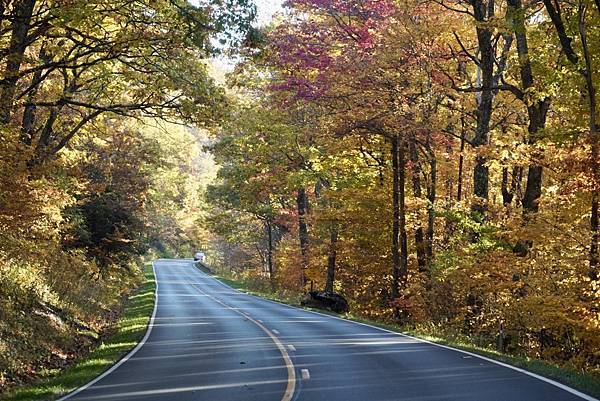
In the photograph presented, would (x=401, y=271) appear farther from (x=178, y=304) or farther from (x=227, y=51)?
(x=227, y=51)

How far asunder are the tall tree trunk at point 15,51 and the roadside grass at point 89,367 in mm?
5569

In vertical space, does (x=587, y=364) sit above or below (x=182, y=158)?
below

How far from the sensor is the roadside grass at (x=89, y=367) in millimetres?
9535

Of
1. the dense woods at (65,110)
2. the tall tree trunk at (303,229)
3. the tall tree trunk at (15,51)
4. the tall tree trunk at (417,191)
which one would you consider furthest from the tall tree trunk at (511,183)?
the tall tree trunk at (15,51)

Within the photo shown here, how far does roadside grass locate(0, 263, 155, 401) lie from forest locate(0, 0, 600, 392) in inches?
23.4

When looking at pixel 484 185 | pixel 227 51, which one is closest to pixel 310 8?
pixel 484 185

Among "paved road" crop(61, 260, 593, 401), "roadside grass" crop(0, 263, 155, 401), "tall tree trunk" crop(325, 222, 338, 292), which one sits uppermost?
"tall tree trunk" crop(325, 222, 338, 292)

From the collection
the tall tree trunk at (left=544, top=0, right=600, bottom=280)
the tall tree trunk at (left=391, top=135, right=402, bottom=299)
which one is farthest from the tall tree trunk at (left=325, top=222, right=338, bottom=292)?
the tall tree trunk at (left=544, top=0, right=600, bottom=280)

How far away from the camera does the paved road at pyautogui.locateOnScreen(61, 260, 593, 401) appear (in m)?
8.59

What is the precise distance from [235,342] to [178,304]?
15.1 meters

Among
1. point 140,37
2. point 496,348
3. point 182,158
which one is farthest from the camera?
point 182,158

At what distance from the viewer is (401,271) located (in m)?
24.9

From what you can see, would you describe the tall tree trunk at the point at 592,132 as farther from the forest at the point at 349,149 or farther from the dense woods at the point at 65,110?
the dense woods at the point at 65,110

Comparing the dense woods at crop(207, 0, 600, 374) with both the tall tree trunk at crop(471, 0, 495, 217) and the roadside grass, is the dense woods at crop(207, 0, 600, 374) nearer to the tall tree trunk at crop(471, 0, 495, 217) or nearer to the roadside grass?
the tall tree trunk at crop(471, 0, 495, 217)
